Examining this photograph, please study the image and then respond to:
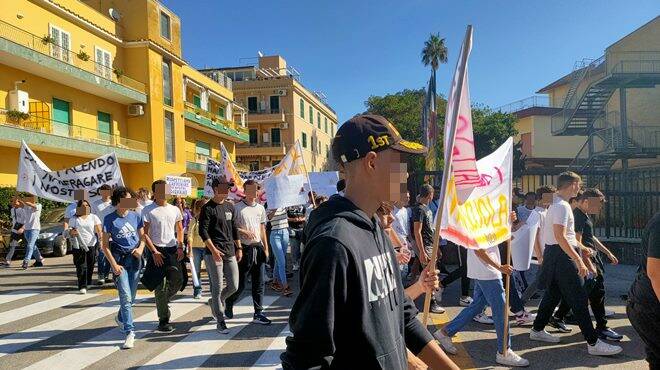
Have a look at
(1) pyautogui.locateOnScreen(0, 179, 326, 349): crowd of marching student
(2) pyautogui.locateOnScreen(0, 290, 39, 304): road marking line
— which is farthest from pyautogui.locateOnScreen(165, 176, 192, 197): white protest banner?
(1) pyautogui.locateOnScreen(0, 179, 326, 349): crowd of marching student

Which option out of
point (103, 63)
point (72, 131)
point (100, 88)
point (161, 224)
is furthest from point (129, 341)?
point (103, 63)

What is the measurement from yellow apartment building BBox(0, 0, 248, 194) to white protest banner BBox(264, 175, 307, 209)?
14673 mm

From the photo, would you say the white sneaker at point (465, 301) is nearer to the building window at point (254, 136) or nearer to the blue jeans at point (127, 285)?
the blue jeans at point (127, 285)

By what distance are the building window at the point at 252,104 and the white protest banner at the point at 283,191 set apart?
43.2 meters

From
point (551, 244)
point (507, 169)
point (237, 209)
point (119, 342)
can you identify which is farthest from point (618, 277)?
point (119, 342)

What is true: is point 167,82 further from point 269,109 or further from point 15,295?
point 15,295

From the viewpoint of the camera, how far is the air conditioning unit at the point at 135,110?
27.6 m

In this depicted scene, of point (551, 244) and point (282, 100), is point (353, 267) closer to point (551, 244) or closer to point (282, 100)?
point (551, 244)

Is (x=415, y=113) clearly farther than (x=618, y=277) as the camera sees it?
Yes

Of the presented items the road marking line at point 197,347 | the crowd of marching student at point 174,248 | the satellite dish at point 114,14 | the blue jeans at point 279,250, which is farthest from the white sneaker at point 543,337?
the satellite dish at point 114,14

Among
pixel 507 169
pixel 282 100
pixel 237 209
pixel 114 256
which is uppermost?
pixel 282 100

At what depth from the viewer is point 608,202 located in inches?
448

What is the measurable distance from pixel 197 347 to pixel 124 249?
1534 millimetres

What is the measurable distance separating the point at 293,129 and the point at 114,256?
143 feet
